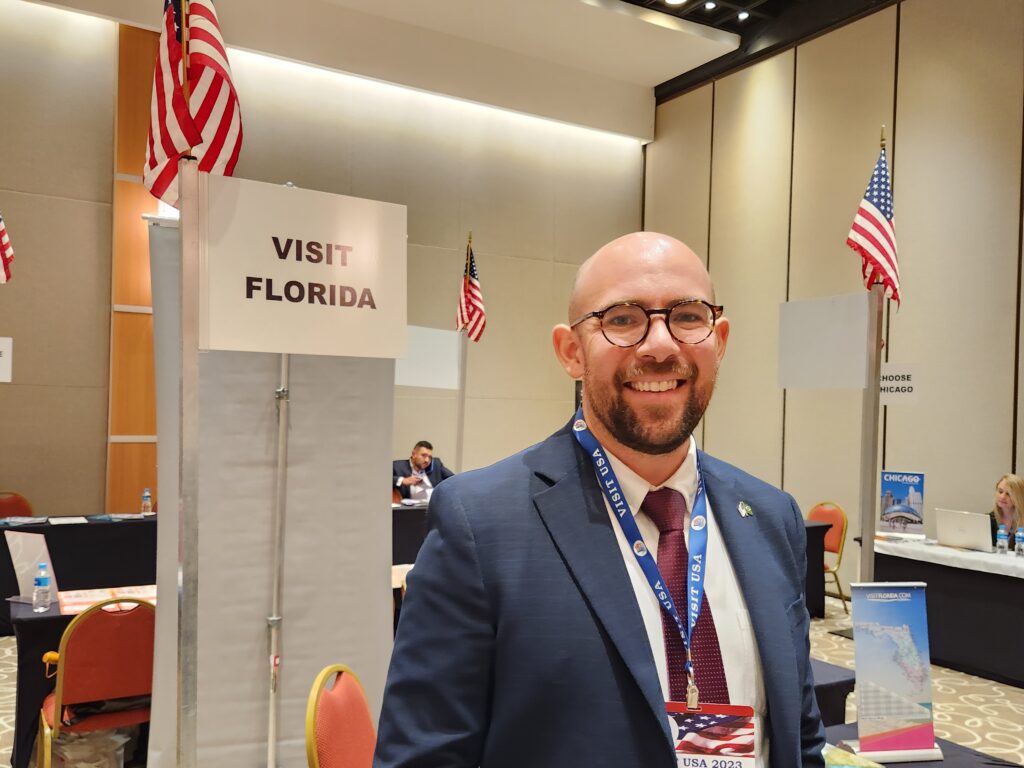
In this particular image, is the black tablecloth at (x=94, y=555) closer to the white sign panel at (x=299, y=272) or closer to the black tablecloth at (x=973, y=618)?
the white sign panel at (x=299, y=272)

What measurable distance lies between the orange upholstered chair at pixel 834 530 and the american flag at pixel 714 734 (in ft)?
21.7

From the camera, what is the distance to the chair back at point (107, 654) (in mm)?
3115

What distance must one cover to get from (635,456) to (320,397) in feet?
7.58

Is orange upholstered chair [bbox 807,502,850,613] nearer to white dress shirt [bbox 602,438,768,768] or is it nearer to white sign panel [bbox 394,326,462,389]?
white sign panel [bbox 394,326,462,389]

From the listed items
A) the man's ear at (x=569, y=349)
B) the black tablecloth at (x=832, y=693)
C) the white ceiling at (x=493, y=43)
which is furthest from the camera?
the white ceiling at (x=493, y=43)

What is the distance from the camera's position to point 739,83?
32.5 ft

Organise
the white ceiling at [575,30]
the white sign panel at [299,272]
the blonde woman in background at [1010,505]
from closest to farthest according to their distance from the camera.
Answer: the white sign panel at [299,272] → the blonde woman in background at [1010,505] → the white ceiling at [575,30]

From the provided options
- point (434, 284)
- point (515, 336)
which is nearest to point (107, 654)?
point (434, 284)

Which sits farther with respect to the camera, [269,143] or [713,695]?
[269,143]

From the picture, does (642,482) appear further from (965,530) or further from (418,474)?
(418,474)

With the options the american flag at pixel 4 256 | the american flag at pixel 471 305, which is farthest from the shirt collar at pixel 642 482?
the american flag at pixel 471 305

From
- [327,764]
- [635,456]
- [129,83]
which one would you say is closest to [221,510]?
[327,764]

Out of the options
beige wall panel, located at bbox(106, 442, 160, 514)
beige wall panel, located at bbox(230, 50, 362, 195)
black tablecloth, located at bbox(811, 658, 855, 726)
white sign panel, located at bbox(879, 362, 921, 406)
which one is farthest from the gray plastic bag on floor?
beige wall panel, located at bbox(230, 50, 362, 195)

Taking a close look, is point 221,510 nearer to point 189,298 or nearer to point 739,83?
point 189,298
